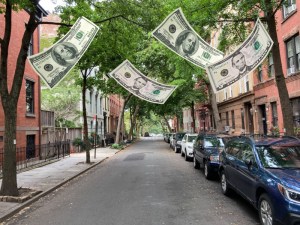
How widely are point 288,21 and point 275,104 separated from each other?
5.44 m

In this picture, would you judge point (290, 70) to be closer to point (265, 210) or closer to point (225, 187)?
point (225, 187)

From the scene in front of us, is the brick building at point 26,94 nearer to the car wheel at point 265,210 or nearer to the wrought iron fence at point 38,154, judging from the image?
the wrought iron fence at point 38,154

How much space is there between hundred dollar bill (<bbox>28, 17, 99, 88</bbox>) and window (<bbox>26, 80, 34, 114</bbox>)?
38.7ft

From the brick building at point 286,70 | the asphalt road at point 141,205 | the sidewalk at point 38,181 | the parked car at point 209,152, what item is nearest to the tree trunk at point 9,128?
the sidewalk at point 38,181

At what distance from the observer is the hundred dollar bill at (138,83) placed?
12.2 metres

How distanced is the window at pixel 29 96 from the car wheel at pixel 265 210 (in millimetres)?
17319

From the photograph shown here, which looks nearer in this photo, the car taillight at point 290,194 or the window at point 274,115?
the car taillight at point 290,194

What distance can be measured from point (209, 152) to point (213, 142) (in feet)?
4.71

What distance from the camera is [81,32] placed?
34.5ft

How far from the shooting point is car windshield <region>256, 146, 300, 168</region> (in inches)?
279

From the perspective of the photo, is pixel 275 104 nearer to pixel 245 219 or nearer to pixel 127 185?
pixel 127 185

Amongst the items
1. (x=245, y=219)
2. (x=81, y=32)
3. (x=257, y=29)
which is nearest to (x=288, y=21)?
(x=257, y=29)

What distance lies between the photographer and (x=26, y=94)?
21.1 meters

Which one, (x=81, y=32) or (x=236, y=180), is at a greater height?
(x=81, y=32)
